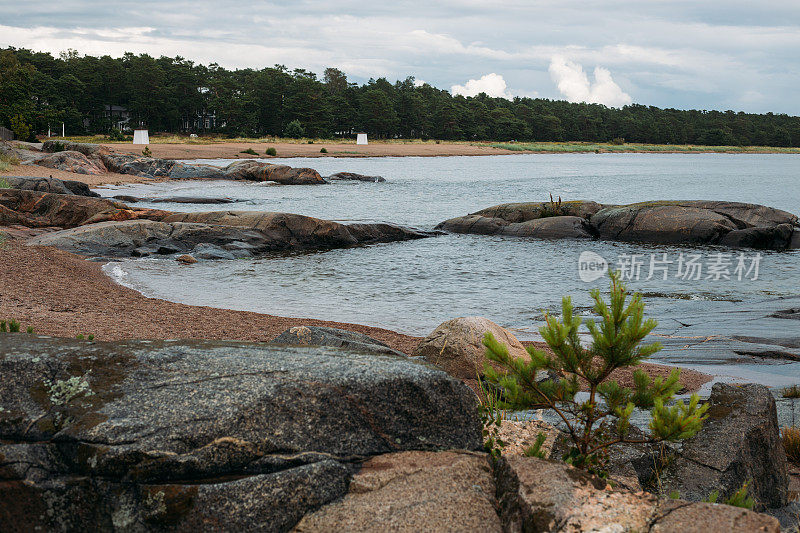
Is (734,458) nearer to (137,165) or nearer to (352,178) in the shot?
(137,165)

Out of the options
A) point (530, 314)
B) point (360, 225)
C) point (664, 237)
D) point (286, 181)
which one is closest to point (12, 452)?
point (530, 314)

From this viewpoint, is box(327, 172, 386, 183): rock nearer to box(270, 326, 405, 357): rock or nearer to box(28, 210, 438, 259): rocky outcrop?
box(28, 210, 438, 259): rocky outcrop

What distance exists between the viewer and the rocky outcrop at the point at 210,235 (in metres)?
19.4

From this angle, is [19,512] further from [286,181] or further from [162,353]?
[286,181]

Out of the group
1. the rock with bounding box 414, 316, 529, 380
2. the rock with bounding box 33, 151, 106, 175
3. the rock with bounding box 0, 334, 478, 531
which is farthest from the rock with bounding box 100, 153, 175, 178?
the rock with bounding box 0, 334, 478, 531

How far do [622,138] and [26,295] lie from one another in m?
157

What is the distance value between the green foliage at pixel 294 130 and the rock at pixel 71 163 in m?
52.0

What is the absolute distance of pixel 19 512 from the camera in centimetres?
320

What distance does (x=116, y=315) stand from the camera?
1092 centimetres

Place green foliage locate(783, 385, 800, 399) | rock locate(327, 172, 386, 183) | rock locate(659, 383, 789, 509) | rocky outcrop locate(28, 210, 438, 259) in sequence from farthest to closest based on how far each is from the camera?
rock locate(327, 172, 386, 183)
rocky outcrop locate(28, 210, 438, 259)
green foliage locate(783, 385, 800, 399)
rock locate(659, 383, 789, 509)

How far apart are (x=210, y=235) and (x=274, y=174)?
95.2 ft

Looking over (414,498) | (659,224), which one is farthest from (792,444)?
(659,224)

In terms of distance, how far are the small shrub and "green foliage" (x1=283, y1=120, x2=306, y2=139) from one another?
311ft

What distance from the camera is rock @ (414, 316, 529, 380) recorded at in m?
8.25
